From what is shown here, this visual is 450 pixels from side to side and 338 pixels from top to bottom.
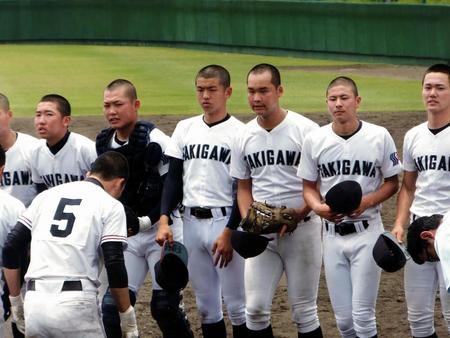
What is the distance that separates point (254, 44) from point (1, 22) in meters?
7.86

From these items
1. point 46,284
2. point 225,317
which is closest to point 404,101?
point 225,317

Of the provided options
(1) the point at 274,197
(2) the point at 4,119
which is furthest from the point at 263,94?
(2) the point at 4,119

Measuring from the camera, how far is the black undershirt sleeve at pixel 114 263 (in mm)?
6180

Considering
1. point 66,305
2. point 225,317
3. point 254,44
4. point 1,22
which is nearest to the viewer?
point 66,305

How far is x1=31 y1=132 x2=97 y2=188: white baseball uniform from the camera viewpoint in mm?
8125

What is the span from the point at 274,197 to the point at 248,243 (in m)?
0.52

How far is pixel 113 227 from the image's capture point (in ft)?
20.4

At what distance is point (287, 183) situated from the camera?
771cm

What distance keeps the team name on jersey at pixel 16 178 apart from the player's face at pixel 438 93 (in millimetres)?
3115

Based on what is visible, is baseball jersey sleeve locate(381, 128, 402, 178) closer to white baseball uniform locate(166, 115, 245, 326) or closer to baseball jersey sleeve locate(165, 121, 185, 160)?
white baseball uniform locate(166, 115, 245, 326)

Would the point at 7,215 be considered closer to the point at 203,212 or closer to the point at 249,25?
the point at 203,212

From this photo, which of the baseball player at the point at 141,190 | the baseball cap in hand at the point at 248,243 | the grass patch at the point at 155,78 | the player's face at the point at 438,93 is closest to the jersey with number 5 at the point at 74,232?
the baseball cap in hand at the point at 248,243

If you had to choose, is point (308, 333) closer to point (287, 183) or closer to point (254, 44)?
point (287, 183)

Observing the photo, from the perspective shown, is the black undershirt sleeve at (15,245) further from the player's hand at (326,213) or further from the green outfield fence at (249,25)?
the green outfield fence at (249,25)
